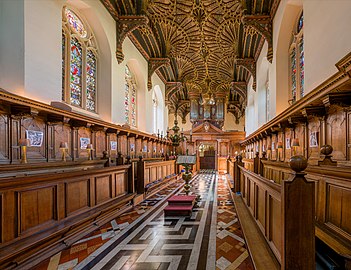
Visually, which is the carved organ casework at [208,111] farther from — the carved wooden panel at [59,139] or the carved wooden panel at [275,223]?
the carved wooden panel at [275,223]

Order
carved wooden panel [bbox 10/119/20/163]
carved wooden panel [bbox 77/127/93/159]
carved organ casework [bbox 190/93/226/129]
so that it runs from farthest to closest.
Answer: carved organ casework [bbox 190/93/226/129], carved wooden panel [bbox 77/127/93/159], carved wooden panel [bbox 10/119/20/163]

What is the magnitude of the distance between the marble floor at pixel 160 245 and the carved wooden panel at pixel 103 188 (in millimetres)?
506

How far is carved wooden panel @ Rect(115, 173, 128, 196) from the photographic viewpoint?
16.8 feet

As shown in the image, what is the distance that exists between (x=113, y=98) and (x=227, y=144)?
42.4 ft

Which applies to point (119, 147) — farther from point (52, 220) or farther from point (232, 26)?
point (232, 26)

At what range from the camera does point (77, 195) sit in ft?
11.7

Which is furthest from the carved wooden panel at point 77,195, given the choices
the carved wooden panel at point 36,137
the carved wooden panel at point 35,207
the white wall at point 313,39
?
the white wall at point 313,39

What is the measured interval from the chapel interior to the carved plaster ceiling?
2.9 inches

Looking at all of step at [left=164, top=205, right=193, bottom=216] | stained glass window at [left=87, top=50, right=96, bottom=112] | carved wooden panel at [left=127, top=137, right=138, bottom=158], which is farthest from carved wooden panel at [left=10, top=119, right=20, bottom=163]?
carved wooden panel at [left=127, top=137, right=138, bottom=158]

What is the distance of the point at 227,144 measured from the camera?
1864 centimetres

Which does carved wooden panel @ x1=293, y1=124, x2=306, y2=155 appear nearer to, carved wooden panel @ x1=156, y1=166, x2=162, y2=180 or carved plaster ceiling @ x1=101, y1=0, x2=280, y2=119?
carved plaster ceiling @ x1=101, y1=0, x2=280, y2=119

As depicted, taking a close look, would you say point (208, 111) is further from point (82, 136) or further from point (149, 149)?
point (82, 136)

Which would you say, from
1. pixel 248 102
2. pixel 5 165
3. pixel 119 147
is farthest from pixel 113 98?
pixel 248 102

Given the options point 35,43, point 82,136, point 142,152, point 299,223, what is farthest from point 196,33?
point 299,223
